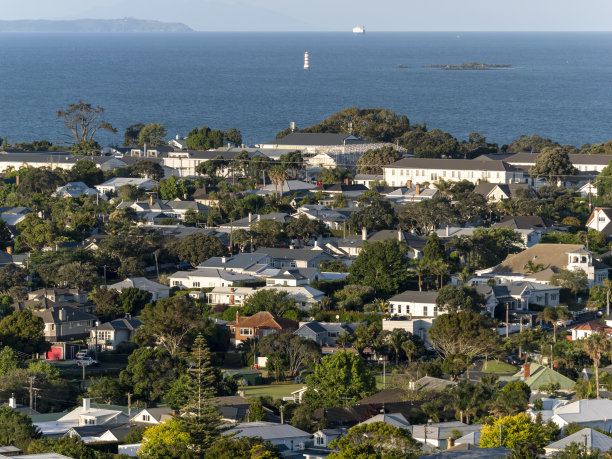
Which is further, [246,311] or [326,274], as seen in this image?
[326,274]

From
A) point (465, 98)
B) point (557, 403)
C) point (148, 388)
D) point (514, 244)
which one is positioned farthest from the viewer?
point (465, 98)

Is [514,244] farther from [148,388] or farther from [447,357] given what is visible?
[148,388]

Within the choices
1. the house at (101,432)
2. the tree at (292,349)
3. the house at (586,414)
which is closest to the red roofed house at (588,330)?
the tree at (292,349)

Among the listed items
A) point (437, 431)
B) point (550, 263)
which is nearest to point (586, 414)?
point (437, 431)

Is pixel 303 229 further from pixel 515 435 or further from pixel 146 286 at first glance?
pixel 515 435

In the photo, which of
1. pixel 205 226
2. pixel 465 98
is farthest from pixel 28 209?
pixel 465 98

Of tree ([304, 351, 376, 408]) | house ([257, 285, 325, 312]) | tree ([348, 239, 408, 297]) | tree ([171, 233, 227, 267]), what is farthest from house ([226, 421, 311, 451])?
tree ([171, 233, 227, 267])

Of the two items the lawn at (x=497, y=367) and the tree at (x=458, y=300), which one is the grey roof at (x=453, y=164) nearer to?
the tree at (x=458, y=300)
